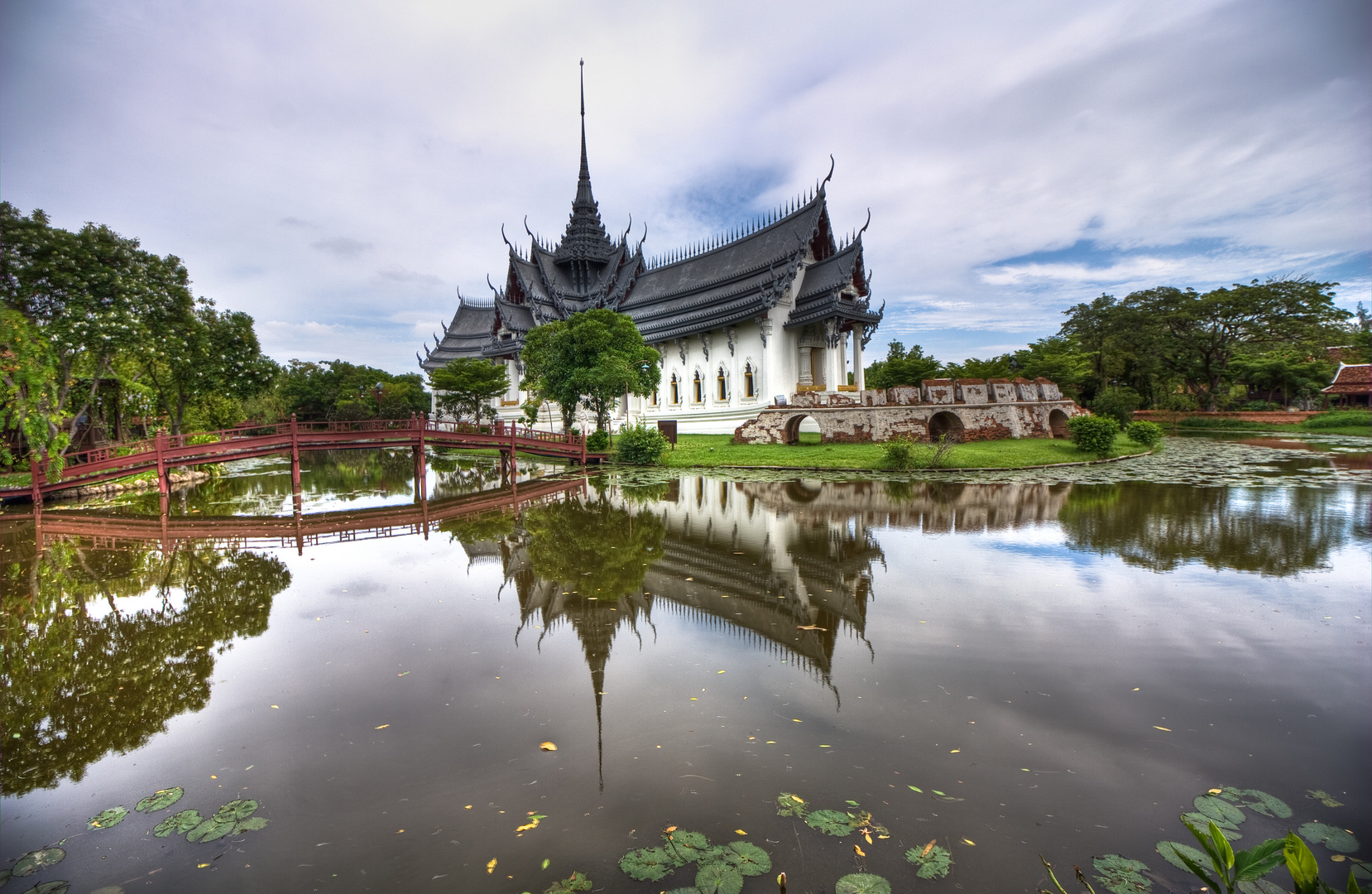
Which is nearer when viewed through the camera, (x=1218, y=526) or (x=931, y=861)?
(x=931, y=861)

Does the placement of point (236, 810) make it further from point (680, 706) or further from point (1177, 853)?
point (1177, 853)

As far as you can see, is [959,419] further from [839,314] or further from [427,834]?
[427,834]

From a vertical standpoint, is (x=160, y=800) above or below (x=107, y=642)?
below

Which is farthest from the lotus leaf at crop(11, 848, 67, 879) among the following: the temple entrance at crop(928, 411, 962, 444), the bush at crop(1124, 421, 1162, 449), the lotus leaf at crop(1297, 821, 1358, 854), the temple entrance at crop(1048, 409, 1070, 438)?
the temple entrance at crop(1048, 409, 1070, 438)

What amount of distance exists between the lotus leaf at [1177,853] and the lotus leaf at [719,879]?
2000 millimetres

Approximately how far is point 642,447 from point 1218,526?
51.0ft

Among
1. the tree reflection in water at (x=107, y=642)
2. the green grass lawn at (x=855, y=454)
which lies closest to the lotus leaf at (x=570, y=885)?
the tree reflection in water at (x=107, y=642)

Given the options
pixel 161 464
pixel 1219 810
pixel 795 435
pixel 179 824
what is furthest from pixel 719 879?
pixel 795 435

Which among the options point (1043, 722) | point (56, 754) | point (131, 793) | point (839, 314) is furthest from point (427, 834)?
point (839, 314)

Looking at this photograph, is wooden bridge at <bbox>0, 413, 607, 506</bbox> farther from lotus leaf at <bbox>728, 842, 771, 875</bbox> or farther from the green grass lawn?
lotus leaf at <bbox>728, 842, 771, 875</bbox>

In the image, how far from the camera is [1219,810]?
3.03 metres

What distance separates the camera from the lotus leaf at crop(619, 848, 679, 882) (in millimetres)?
2758

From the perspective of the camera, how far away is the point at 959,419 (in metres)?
21.7

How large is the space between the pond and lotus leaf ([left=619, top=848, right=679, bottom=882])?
0.09 feet
